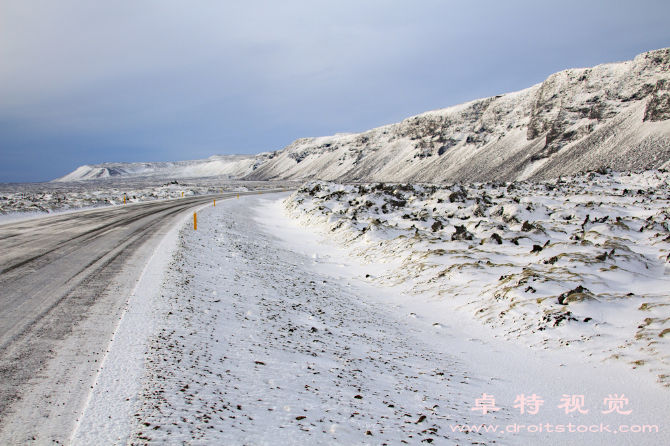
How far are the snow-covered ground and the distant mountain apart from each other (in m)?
48.4

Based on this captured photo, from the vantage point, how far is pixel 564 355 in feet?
16.3

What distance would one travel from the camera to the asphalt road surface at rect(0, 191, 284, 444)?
3.17m

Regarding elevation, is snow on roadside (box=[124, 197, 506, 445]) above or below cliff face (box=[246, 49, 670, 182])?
below

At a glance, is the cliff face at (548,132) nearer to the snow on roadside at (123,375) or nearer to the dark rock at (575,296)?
the dark rock at (575,296)

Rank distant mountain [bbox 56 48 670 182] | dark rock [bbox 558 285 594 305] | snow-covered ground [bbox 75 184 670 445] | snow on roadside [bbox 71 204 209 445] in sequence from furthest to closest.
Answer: distant mountain [bbox 56 48 670 182] → dark rock [bbox 558 285 594 305] → snow-covered ground [bbox 75 184 670 445] → snow on roadside [bbox 71 204 209 445]

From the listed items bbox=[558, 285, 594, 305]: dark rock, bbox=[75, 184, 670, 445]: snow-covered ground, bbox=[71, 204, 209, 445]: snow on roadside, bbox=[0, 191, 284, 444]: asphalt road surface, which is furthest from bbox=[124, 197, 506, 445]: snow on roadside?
bbox=[558, 285, 594, 305]: dark rock

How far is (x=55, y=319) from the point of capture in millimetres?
5305

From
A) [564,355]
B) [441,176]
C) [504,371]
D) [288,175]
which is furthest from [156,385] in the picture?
[288,175]

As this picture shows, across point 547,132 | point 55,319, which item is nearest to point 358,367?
point 55,319

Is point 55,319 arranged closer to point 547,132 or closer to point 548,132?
point 548,132

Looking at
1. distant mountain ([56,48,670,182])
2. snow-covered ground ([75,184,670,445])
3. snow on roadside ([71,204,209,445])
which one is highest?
distant mountain ([56,48,670,182])

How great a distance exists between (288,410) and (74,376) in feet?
8.77

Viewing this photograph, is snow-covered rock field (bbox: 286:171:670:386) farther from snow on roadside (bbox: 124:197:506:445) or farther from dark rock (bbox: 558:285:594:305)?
snow on roadside (bbox: 124:197:506:445)

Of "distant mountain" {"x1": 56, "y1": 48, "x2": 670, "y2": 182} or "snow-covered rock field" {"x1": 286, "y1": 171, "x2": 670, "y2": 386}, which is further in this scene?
"distant mountain" {"x1": 56, "y1": 48, "x2": 670, "y2": 182}
